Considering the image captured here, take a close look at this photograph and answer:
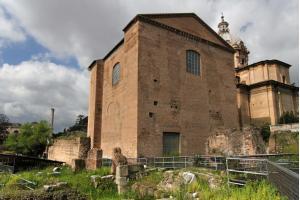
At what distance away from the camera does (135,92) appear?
19.4m

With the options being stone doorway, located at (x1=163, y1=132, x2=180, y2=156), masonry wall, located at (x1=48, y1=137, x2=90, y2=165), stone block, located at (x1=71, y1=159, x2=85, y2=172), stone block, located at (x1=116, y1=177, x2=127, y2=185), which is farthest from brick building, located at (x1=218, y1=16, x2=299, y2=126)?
stone block, located at (x1=116, y1=177, x2=127, y2=185)

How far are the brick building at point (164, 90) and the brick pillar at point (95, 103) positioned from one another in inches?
3.8

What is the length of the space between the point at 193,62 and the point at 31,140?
29.8m

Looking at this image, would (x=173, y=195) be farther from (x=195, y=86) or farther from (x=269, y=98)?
(x=269, y=98)

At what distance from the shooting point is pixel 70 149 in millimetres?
26141

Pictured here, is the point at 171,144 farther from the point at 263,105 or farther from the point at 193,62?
the point at 263,105

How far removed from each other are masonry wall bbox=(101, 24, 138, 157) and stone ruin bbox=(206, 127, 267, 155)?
20.8ft

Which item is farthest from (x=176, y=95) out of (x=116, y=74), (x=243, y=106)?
(x=243, y=106)

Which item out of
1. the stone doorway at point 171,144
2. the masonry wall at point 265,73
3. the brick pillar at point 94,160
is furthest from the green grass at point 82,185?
the masonry wall at point 265,73

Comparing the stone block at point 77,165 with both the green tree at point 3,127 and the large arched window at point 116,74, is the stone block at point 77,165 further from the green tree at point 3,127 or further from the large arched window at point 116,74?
the green tree at point 3,127

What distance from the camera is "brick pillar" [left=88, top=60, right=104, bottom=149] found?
2517 cm

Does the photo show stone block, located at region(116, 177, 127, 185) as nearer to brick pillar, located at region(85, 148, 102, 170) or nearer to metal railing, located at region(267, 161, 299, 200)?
brick pillar, located at region(85, 148, 102, 170)

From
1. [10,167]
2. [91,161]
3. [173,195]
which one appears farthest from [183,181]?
[10,167]

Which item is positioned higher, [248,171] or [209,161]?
[248,171]
